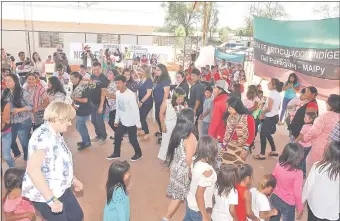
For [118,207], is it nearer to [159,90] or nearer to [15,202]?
[15,202]

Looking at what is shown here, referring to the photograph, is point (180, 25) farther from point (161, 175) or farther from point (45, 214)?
point (45, 214)

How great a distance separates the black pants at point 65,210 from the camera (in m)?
2.58

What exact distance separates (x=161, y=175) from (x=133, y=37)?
1408cm

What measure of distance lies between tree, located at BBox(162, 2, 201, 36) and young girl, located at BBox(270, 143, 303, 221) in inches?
1129

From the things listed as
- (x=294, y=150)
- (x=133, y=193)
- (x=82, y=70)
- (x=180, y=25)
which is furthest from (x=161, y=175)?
(x=180, y=25)

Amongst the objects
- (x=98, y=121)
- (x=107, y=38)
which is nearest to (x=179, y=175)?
(x=98, y=121)

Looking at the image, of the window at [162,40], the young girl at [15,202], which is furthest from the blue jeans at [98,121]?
the window at [162,40]

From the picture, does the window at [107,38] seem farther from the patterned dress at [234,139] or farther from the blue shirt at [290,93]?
the patterned dress at [234,139]

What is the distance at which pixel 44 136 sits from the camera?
239 cm

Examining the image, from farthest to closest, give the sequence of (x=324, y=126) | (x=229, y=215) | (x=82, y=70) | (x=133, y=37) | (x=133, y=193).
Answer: (x=133, y=37) → (x=82, y=70) → (x=133, y=193) → (x=324, y=126) → (x=229, y=215)

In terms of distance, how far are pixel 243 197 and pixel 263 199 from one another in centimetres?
18

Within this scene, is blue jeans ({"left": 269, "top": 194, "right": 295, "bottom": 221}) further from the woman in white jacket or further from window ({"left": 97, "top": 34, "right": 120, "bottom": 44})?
window ({"left": 97, "top": 34, "right": 120, "bottom": 44})

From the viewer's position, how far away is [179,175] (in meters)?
3.37

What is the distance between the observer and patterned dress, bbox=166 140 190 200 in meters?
3.36
